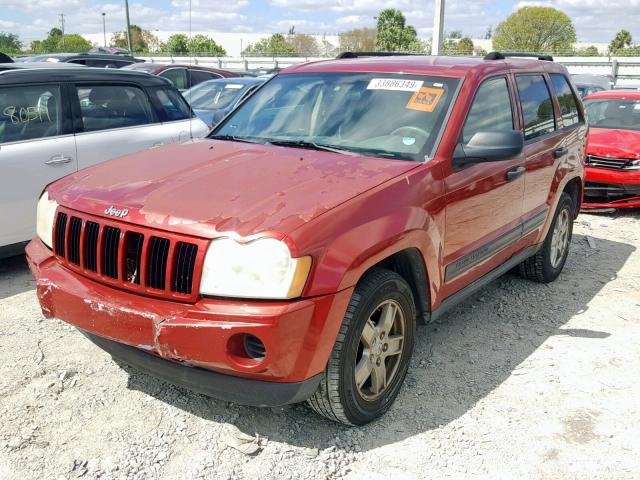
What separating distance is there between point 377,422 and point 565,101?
3.43m

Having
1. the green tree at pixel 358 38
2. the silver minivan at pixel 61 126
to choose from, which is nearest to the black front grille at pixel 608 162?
the silver minivan at pixel 61 126

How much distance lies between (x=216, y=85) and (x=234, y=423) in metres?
8.04

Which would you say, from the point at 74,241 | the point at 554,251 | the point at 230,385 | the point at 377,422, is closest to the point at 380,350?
the point at 377,422

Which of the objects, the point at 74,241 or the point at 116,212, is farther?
the point at 74,241

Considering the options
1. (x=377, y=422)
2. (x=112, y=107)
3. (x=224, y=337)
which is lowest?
(x=377, y=422)

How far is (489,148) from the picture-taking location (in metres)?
3.48

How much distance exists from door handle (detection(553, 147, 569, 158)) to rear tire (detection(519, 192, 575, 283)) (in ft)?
1.33

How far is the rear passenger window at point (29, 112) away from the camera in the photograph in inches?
197

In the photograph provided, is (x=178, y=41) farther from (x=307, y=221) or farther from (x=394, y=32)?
(x=394, y=32)

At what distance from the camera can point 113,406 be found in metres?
3.29

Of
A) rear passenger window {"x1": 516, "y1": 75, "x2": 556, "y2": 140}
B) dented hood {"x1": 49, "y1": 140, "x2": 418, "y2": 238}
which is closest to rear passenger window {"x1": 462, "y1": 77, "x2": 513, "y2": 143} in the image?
rear passenger window {"x1": 516, "y1": 75, "x2": 556, "y2": 140}

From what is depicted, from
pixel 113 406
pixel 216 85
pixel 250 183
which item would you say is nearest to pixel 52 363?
pixel 113 406

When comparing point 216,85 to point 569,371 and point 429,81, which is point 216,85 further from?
point 569,371

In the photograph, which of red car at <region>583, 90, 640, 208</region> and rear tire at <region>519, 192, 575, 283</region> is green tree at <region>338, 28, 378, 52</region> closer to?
red car at <region>583, 90, 640, 208</region>
